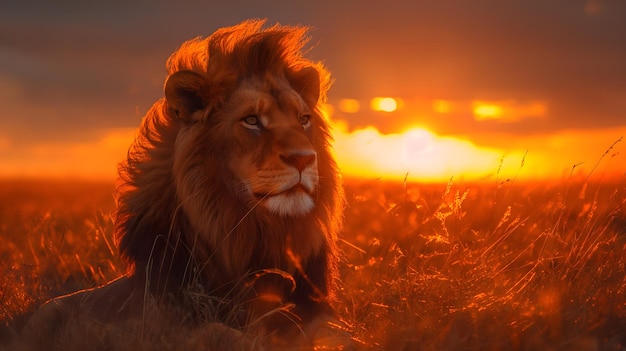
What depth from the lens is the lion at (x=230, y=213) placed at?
13.9 ft

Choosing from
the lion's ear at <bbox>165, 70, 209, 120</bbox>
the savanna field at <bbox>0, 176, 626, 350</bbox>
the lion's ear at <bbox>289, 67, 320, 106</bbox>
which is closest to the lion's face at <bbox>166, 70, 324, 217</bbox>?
the lion's ear at <bbox>165, 70, 209, 120</bbox>

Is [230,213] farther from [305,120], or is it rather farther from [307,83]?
[307,83]

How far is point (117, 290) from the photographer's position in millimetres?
4676

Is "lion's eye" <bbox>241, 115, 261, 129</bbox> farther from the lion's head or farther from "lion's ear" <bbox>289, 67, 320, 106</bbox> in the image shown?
"lion's ear" <bbox>289, 67, 320, 106</bbox>

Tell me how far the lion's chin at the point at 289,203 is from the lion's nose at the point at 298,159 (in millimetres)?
169

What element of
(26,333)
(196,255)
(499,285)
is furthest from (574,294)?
(26,333)

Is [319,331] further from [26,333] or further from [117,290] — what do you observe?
[26,333]

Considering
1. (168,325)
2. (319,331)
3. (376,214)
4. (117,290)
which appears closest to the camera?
(168,325)

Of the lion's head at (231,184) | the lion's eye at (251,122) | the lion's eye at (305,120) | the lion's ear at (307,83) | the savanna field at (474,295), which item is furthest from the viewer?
the lion's ear at (307,83)

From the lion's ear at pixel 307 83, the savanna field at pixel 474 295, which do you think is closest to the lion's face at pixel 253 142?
the lion's ear at pixel 307 83

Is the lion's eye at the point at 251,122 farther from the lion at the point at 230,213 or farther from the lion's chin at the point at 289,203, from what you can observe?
the lion's chin at the point at 289,203

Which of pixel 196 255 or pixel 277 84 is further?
pixel 277 84

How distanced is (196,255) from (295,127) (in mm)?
979

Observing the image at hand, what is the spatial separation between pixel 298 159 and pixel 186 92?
94cm
